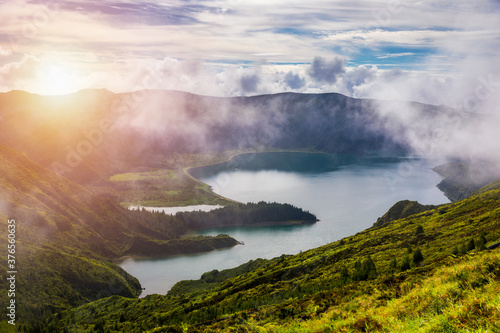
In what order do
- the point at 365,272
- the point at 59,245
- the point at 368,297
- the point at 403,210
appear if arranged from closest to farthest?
the point at 368,297 < the point at 365,272 < the point at 59,245 < the point at 403,210

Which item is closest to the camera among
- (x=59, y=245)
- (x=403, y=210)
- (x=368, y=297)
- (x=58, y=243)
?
(x=368, y=297)

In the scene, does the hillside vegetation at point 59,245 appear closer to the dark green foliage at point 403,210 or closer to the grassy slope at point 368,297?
the grassy slope at point 368,297

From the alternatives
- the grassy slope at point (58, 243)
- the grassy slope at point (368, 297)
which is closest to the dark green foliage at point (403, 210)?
the grassy slope at point (368, 297)

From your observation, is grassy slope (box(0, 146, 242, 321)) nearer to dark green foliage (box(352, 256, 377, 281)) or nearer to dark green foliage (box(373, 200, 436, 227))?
dark green foliage (box(373, 200, 436, 227))

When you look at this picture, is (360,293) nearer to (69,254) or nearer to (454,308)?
(454,308)

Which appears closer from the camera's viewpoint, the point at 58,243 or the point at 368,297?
the point at 368,297

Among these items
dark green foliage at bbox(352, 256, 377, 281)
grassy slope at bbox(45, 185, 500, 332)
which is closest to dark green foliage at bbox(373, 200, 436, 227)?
grassy slope at bbox(45, 185, 500, 332)

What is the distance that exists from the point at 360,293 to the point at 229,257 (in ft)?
491

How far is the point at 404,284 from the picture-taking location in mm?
28766

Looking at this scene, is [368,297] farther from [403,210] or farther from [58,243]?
[58,243]

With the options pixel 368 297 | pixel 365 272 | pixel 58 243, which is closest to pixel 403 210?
pixel 365 272

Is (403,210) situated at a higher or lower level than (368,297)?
higher

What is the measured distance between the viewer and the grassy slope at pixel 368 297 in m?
18.0

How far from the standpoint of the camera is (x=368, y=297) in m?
29.0
